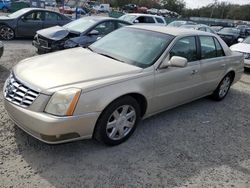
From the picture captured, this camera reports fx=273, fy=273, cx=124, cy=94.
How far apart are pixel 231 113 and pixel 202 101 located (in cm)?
68

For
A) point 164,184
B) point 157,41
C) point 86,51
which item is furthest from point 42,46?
point 164,184

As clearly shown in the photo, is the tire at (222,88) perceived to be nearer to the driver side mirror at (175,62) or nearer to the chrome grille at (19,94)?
the driver side mirror at (175,62)

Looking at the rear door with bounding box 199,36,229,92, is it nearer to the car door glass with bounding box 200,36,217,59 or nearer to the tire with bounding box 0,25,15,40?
the car door glass with bounding box 200,36,217,59

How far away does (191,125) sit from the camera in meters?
4.70

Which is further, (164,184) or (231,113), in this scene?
(231,113)

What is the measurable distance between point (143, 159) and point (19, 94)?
5.70 ft

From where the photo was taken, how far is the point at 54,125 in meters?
2.99

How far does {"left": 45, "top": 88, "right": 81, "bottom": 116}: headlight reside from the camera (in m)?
3.04

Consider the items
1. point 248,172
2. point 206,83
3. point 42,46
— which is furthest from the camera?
point 42,46

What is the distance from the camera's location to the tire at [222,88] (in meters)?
5.91

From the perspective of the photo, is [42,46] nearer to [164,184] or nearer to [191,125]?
[191,125]

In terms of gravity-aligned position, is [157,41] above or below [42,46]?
above

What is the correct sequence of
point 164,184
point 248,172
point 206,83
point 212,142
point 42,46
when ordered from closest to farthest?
point 164,184
point 248,172
point 212,142
point 206,83
point 42,46

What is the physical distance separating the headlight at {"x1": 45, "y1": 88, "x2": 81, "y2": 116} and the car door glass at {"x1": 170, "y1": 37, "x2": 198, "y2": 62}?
1.90m
